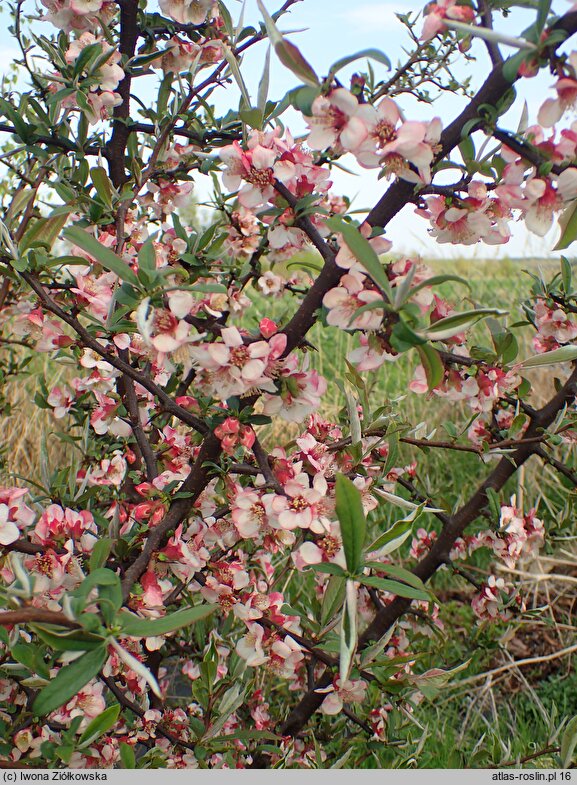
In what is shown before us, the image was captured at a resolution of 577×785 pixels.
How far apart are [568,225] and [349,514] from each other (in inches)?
16.0

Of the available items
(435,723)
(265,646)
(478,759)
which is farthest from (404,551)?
(265,646)

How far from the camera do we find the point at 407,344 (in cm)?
70

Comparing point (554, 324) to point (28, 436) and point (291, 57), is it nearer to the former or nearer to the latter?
point (291, 57)

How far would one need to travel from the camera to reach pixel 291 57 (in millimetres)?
705

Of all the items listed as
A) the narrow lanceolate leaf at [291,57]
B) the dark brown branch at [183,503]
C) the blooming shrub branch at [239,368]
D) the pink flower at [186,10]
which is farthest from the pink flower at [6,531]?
the pink flower at [186,10]

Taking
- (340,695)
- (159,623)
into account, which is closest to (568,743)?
(340,695)

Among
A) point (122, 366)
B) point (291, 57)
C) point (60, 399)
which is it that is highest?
point (291, 57)

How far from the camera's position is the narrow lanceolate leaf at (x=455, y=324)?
0.73 metres

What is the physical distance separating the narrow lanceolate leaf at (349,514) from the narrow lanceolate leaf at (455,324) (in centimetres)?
18

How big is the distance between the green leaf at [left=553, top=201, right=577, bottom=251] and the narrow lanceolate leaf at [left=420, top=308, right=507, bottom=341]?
137mm

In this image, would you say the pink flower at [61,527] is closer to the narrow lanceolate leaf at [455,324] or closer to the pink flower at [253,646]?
the pink flower at [253,646]

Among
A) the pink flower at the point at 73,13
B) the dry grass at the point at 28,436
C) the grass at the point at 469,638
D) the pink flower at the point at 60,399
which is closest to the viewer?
the pink flower at the point at 73,13

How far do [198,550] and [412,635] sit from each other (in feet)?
2.32

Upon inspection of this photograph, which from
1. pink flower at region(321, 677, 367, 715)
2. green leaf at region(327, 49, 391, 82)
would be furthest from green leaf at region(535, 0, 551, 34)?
pink flower at region(321, 677, 367, 715)
